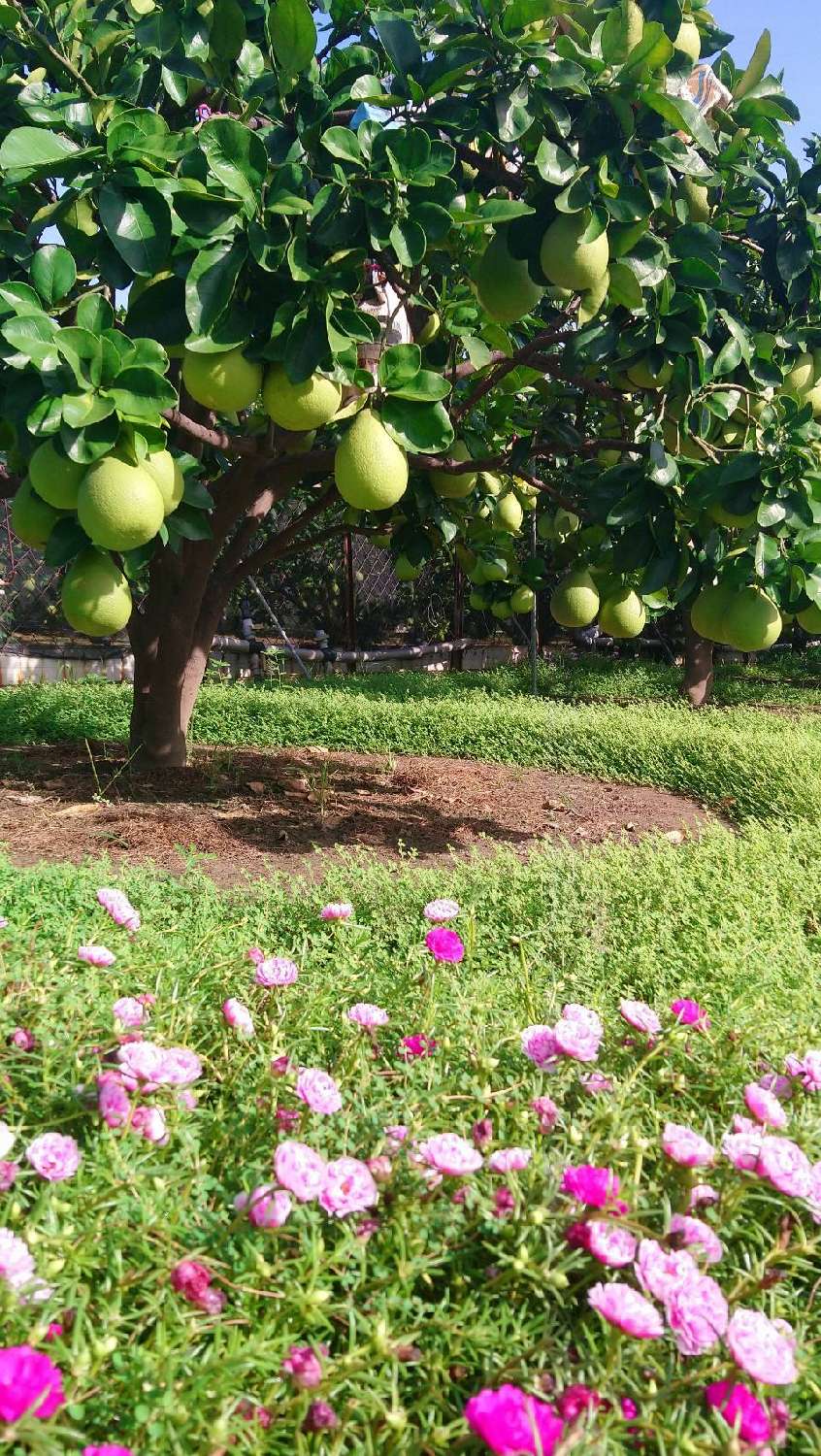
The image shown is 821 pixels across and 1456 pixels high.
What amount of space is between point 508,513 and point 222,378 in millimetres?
2559

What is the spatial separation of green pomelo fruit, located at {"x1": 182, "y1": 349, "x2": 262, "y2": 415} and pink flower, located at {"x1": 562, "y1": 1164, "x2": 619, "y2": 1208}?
1554 millimetres

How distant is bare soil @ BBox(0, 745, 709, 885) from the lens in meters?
3.54

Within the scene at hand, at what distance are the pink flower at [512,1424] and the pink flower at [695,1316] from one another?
0.48ft

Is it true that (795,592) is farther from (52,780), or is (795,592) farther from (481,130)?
(52,780)

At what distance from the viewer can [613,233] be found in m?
2.06

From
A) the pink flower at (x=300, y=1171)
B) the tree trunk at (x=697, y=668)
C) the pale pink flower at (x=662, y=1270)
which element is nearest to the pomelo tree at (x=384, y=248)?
the pink flower at (x=300, y=1171)

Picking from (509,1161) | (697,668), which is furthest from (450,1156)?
(697,668)

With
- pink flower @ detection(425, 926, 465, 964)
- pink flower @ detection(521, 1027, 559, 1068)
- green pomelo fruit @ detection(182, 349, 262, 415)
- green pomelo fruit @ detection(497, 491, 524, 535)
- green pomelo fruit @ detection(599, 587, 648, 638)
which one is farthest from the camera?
green pomelo fruit @ detection(497, 491, 524, 535)

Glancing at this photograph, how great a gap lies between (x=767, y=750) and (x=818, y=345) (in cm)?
288

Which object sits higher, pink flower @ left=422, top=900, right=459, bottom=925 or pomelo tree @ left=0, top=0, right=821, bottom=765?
pomelo tree @ left=0, top=0, right=821, bottom=765

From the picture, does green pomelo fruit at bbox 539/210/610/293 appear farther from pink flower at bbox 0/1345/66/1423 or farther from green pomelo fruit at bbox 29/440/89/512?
pink flower at bbox 0/1345/66/1423

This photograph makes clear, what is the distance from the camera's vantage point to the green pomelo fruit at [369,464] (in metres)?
2.07

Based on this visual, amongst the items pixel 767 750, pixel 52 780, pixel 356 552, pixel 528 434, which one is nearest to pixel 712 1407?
pixel 528 434

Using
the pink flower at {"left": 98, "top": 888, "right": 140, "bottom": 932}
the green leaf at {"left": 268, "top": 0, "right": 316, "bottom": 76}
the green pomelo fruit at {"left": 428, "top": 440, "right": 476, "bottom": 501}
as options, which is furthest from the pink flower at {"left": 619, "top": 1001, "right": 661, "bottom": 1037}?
the green pomelo fruit at {"left": 428, "top": 440, "right": 476, "bottom": 501}
